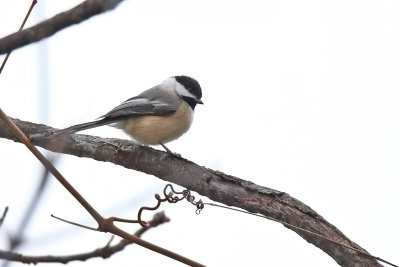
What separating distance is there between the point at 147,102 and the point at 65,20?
3209 mm

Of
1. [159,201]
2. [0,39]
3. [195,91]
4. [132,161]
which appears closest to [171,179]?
[132,161]

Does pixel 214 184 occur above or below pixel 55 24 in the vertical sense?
above

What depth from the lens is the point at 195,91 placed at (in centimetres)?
470

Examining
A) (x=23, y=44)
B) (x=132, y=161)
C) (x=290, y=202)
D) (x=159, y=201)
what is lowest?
(x=23, y=44)

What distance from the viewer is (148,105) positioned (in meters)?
4.26

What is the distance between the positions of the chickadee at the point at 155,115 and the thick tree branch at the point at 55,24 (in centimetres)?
257

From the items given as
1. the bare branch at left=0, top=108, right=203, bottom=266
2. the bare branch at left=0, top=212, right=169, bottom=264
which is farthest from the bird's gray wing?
the bare branch at left=0, top=108, right=203, bottom=266

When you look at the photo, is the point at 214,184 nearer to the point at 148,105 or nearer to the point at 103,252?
the point at 103,252

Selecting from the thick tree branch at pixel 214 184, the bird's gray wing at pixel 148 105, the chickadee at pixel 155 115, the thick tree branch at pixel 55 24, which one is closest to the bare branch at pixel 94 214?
the thick tree branch at pixel 55 24

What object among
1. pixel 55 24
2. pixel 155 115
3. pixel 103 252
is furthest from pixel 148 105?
pixel 55 24

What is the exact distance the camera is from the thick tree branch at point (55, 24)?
1.03m

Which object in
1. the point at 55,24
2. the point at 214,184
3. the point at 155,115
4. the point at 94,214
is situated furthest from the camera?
the point at 155,115

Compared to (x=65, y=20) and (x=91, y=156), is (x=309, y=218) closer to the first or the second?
(x=91, y=156)

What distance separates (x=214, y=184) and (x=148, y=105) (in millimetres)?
1430
